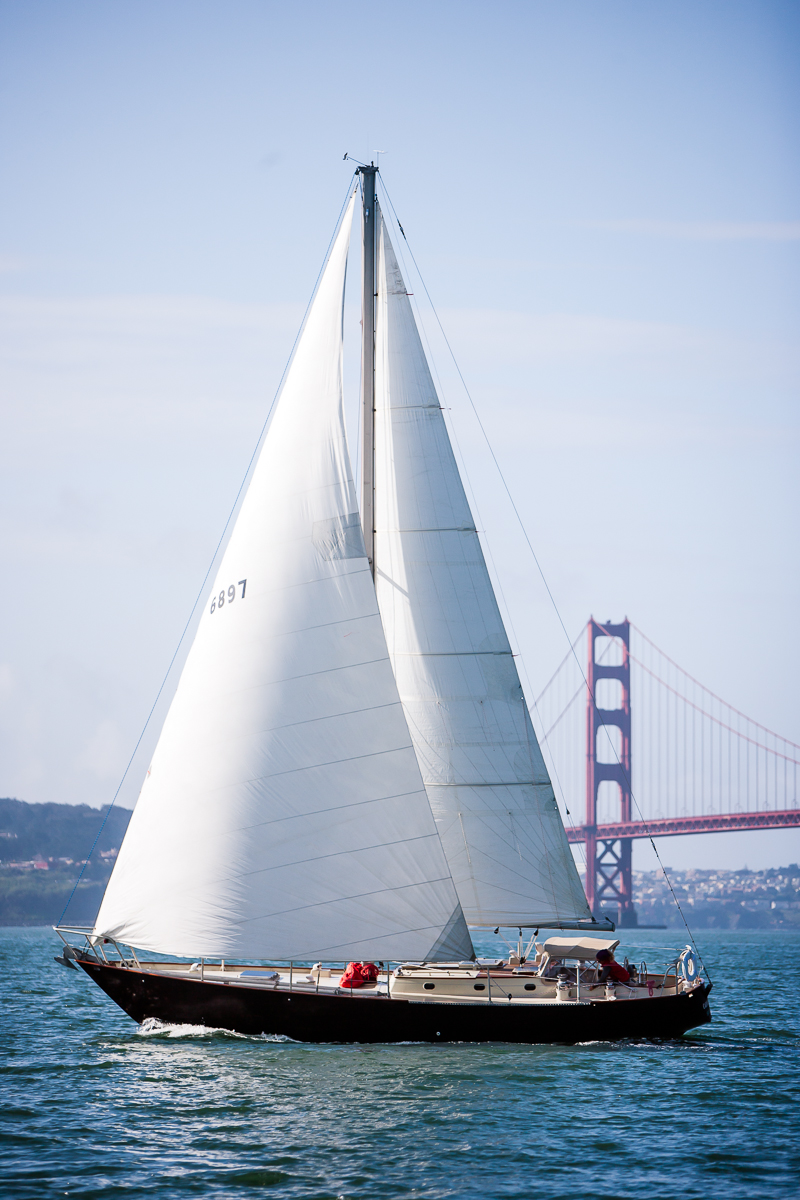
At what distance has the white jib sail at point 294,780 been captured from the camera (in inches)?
472

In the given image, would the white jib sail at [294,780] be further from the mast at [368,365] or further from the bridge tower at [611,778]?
the bridge tower at [611,778]

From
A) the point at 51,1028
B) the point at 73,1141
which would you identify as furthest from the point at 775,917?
the point at 73,1141

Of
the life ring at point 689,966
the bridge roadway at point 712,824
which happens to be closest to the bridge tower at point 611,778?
the bridge roadway at point 712,824

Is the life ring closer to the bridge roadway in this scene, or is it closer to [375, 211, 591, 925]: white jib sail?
[375, 211, 591, 925]: white jib sail

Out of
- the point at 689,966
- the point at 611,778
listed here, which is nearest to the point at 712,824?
the point at 611,778

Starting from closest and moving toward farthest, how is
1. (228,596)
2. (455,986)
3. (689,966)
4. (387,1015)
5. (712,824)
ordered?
(387,1015)
(455,986)
(228,596)
(689,966)
(712,824)

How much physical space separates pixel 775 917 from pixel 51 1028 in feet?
320

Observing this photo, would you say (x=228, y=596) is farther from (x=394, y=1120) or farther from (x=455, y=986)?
(x=394, y=1120)

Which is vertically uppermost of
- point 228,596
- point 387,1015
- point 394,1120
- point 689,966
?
point 228,596

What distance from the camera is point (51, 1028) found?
1706 cm

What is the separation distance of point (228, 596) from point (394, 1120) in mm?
5380

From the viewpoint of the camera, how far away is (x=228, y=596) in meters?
13.0

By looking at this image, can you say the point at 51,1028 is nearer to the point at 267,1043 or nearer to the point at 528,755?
the point at 267,1043

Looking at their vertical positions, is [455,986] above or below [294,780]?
below
